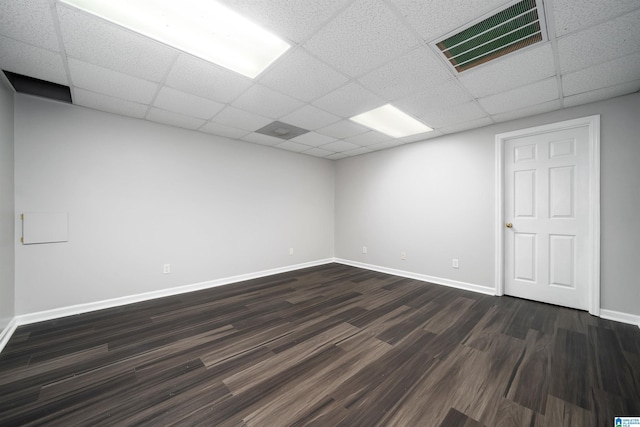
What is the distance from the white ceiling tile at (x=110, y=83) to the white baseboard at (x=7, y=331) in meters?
2.49

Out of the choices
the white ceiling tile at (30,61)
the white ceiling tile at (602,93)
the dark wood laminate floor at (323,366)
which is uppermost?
the white ceiling tile at (602,93)

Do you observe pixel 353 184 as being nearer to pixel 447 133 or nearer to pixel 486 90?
pixel 447 133

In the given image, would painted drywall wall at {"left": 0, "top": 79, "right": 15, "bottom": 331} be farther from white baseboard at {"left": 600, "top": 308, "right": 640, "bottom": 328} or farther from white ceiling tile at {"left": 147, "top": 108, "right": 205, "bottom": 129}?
white baseboard at {"left": 600, "top": 308, "right": 640, "bottom": 328}

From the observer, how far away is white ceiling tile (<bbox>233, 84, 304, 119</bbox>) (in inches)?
103

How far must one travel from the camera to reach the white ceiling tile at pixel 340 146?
176 inches

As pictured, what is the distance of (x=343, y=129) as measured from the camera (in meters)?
3.73

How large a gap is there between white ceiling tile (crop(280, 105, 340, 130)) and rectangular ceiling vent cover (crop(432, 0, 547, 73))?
5.01ft

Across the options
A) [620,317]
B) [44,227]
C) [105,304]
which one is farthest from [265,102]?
[620,317]

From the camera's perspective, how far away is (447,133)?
3916 millimetres

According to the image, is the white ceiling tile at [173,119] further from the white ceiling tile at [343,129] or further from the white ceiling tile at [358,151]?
the white ceiling tile at [358,151]

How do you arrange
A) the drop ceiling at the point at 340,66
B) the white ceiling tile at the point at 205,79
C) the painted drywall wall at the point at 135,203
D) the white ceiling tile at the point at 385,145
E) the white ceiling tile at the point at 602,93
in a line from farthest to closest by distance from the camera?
the white ceiling tile at the point at 385,145, the painted drywall wall at the point at 135,203, the white ceiling tile at the point at 602,93, the white ceiling tile at the point at 205,79, the drop ceiling at the point at 340,66

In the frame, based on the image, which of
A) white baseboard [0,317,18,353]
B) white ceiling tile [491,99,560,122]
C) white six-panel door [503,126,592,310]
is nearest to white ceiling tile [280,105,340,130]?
white ceiling tile [491,99,560,122]

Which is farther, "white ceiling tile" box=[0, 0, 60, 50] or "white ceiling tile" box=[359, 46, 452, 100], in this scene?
"white ceiling tile" box=[359, 46, 452, 100]

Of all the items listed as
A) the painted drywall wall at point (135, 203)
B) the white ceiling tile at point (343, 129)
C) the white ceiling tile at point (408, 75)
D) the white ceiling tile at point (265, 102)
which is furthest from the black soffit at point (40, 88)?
the white ceiling tile at point (408, 75)
